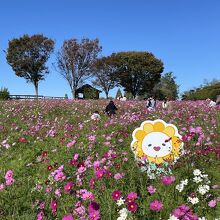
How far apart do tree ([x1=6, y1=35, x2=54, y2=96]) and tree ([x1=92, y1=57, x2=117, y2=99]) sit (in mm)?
14644

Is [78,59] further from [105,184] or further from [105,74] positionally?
[105,184]

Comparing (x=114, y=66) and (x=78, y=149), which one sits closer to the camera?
(x=78, y=149)

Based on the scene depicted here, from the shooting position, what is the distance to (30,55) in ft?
203

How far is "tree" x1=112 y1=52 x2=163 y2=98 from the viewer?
7319 cm

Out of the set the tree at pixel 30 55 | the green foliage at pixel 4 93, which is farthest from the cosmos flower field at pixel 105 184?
the tree at pixel 30 55

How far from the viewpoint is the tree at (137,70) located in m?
73.2

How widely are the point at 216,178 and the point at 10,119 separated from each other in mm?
11542

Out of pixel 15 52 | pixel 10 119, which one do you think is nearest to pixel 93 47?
pixel 15 52

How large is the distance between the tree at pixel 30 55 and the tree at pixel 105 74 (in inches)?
577

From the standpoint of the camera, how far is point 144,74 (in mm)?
74000

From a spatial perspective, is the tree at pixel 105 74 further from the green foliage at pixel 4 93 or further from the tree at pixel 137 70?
the green foliage at pixel 4 93

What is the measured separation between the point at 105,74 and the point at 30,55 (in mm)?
17188

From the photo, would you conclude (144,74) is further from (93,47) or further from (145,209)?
(145,209)

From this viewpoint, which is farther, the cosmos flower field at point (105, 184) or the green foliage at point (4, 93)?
the green foliage at point (4, 93)
